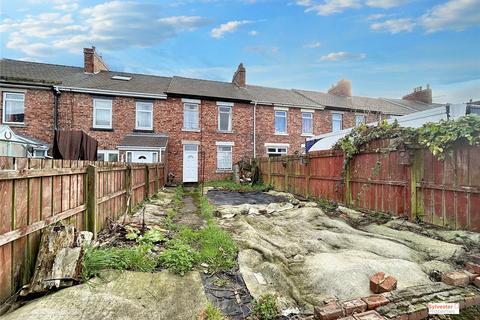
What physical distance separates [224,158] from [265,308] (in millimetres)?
15212

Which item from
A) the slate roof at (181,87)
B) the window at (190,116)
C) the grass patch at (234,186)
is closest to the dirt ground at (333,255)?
the grass patch at (234,186)

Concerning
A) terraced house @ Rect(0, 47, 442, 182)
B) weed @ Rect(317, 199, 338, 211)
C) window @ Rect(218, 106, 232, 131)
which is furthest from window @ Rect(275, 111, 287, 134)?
weed @ Rect(317, 199, 338, 211)

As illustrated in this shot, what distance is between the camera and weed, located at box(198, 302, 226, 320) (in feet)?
7.69

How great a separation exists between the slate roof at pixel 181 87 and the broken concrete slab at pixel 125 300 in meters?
14.8

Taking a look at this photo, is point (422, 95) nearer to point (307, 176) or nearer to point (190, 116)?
point (307, 176)

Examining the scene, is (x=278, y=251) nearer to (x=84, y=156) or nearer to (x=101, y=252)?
(x=101, y=252)

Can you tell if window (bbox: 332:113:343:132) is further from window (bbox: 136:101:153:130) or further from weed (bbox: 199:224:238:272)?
weed (bbox: 199:224:238:272)

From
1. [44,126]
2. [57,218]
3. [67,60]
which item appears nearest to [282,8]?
[57,218]

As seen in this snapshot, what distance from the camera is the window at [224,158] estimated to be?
17.4 metres

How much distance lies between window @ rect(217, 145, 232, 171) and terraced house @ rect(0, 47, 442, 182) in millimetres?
71

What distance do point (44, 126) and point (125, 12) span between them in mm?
8484

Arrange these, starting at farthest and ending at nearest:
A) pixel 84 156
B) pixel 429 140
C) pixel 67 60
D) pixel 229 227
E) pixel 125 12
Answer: pixel 67 60, pixel 125 12, pixel 84 156, pixel 229 227, pixel 429 140

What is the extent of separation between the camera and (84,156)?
7.20 m

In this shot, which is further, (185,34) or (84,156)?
(185,34)
